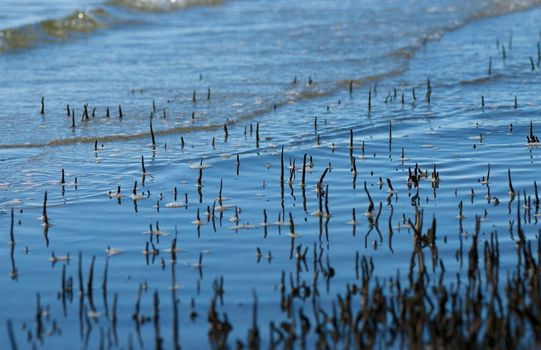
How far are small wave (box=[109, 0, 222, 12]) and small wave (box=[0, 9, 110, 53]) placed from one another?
1.94 meters

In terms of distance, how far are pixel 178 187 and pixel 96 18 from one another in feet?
44.9

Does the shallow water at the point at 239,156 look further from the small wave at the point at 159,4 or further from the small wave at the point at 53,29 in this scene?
the small wave at the point at 159,4

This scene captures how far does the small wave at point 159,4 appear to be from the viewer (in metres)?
23.9

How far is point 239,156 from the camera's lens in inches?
368

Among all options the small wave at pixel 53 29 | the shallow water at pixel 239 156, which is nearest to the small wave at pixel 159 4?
the small wave at pixel 53 29

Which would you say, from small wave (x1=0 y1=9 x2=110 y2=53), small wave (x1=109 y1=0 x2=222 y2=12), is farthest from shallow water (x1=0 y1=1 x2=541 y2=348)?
small wave (x1=109 y1=0 x2=222 y2=12)

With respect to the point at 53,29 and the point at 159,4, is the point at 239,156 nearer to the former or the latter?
the point at 53,29

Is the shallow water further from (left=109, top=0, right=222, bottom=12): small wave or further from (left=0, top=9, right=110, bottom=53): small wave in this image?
(left=109, top=0, right=222, bottom=12): small wave

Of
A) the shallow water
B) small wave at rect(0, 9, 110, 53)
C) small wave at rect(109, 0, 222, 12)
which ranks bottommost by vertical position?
the shallow water

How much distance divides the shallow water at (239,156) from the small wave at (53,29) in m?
0.06

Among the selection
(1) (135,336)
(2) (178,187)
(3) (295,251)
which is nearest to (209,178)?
(2) (178,187)

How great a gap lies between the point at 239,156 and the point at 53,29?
1121 centimetres

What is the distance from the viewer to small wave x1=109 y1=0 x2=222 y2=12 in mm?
23922

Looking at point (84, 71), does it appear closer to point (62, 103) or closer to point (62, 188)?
point (62, 103)
